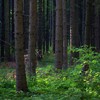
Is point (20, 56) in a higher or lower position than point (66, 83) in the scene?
higher

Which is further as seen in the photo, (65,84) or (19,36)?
(65,84)

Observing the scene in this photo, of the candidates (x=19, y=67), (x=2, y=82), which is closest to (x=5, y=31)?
(x=2, y=82)

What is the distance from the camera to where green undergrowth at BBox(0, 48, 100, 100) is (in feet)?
24.6

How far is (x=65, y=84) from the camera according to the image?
933cm

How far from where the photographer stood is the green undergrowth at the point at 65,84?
24.6ft

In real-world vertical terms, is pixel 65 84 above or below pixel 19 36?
below

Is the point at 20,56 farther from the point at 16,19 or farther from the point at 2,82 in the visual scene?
the point at 2,82

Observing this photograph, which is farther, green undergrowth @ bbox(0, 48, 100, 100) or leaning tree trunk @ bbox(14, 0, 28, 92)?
leaning tree trunk @ bbox(14, 0, 28, 92)

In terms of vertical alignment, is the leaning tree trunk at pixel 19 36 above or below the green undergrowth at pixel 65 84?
above

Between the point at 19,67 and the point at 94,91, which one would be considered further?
the point at 19,67

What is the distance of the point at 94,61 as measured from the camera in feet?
27.2

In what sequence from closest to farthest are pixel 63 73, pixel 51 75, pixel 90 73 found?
pixel 90 73 < pixel 63 73 < pixel 51 75

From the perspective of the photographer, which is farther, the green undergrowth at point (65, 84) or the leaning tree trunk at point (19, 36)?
the leaning tree trunk at point (19, 36)

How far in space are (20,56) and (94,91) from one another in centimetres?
229
